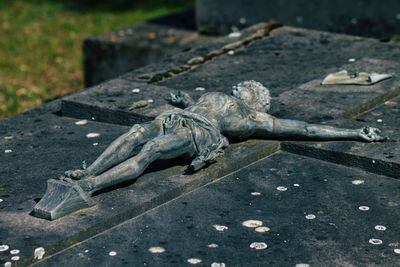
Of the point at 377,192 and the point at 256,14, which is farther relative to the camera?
the point at 256,14

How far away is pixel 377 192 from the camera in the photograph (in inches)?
189


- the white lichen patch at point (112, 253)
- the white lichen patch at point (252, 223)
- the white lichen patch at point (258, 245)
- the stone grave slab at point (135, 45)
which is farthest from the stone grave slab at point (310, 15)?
the white lichen patch at point (112, 253)

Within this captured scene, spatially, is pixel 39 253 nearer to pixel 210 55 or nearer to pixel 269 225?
pixel 269 225

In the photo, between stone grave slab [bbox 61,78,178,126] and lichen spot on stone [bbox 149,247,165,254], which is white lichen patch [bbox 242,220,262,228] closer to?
lichen spot on stone [bbox 149,247,165,254]

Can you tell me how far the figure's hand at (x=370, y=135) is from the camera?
5277 mm

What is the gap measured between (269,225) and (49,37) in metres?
8.14

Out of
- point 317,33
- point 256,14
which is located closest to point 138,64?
point 256,14


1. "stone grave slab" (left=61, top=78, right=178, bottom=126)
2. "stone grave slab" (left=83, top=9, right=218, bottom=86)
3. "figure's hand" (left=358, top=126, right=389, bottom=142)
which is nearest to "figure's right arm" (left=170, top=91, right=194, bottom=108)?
"stone grave slab" (left=61, top=78, right=178, bottom=126)

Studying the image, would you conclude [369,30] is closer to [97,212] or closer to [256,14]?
[256,14]

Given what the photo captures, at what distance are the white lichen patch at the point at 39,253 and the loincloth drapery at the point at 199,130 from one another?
48.5 inches

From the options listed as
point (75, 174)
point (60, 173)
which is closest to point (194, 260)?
point (75, 174)

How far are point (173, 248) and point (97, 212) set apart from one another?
0.56 meters

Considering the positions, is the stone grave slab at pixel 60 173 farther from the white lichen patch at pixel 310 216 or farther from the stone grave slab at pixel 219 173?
the white lichen patch at pixel 310 216

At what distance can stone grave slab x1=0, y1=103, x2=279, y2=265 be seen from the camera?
4.29 metres
